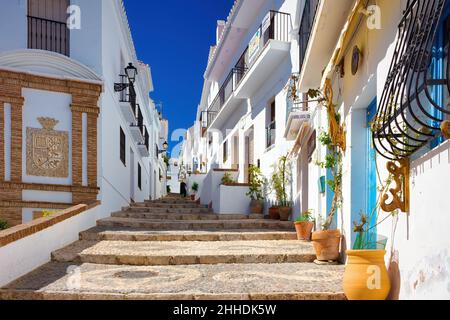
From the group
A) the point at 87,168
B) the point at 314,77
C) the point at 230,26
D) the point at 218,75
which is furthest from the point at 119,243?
the point at 218,75

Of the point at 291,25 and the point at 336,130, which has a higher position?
the point at 291,25

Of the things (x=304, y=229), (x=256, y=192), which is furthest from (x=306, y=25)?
(x=256, y=192)

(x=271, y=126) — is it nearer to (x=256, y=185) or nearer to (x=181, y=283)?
(x=256, y=185)

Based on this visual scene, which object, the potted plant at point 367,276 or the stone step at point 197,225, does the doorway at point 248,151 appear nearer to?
the stone step at point 197,225

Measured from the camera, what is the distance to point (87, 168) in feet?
27.3

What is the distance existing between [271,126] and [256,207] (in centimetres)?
241

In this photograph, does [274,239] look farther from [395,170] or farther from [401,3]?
[401,3]

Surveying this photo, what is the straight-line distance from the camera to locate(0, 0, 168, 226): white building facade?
25.7ft

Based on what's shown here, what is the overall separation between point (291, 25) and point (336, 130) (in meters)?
5.20

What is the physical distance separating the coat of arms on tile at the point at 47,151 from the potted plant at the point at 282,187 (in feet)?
16.8

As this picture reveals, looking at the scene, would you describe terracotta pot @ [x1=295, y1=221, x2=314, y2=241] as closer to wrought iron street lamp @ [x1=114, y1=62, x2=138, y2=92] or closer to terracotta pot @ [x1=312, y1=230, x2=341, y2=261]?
terracotta pot @ [x1=312, y1=230, x2=341, y2=261]

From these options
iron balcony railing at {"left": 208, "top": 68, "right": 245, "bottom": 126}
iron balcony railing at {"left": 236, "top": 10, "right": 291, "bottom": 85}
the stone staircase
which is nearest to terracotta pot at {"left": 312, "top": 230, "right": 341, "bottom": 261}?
the stone staircase

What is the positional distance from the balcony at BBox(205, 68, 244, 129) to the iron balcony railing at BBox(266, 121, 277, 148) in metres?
2.94
